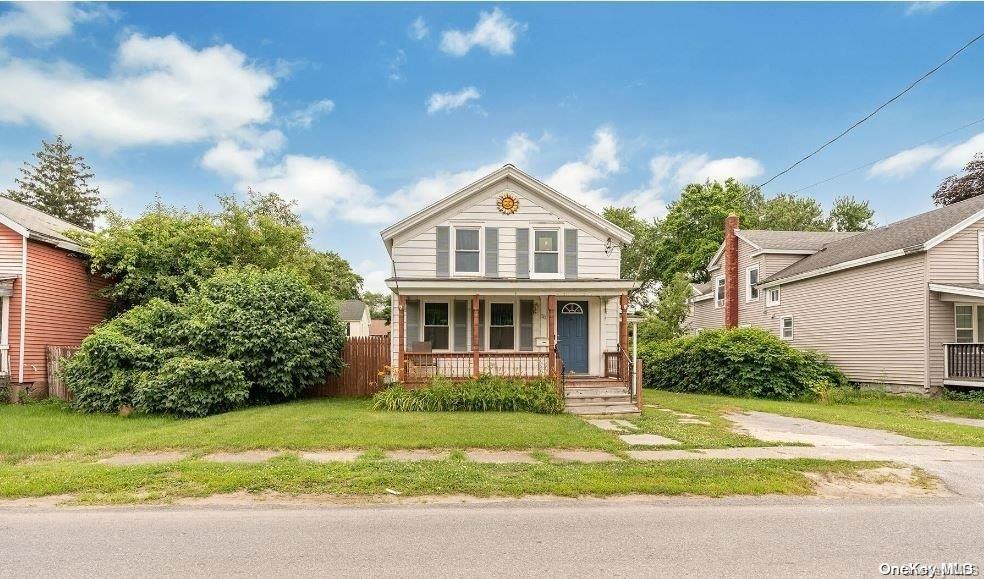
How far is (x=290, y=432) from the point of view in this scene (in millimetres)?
8836

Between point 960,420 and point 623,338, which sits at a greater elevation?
point 623,338

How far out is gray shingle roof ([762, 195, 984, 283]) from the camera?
52.8ft

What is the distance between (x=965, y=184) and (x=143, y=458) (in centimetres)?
4127

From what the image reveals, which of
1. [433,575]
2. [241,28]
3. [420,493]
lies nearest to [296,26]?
[241,28]

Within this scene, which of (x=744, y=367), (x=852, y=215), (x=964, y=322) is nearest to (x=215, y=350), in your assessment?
(x=744, y=367)

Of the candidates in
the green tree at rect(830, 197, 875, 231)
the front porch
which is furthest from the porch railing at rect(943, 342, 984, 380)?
the green tree at rect(830, 197, 875, 231)

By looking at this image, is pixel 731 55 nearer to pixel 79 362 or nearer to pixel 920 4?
pixel 920 4

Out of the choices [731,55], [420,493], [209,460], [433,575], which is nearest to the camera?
[433,575]

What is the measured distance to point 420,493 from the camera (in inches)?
229

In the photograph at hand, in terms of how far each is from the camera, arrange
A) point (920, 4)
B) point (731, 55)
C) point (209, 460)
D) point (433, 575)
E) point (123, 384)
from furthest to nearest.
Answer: point (731, 55), point (920, 4), point (123, 384), point (209, 460), point (433, 575)

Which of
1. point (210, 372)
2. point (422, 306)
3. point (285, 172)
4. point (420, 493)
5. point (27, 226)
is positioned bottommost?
point (420, 493)

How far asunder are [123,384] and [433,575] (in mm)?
11448

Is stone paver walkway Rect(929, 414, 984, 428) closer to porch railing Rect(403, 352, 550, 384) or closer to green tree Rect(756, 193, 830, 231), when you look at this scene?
porch railing Rect(403, 352, 550, 384)

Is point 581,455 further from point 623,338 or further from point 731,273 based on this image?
point 731,273
